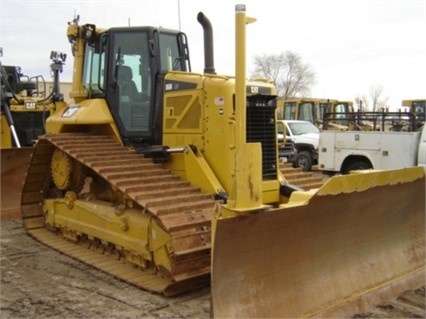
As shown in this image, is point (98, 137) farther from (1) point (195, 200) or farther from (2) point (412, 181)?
(2) point (412, 181)

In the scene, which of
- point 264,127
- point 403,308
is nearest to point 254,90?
point 264,127

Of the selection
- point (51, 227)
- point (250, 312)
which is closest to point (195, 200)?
point (250, 312)

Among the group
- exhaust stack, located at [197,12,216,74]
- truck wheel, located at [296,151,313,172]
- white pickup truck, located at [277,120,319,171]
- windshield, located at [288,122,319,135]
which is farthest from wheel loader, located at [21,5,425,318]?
windshield, located at [288,122,319,135]

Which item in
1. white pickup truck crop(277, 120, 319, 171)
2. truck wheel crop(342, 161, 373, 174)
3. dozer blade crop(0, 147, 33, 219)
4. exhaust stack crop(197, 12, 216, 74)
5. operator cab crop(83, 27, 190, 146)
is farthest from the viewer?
white pickup truck crop(277, 120, 319, 171)

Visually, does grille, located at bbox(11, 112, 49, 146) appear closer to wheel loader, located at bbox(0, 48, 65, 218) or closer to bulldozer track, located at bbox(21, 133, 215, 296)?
wheel loader, located at bbox(0, 48, 65, 218)

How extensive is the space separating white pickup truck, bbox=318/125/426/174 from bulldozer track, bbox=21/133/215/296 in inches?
278

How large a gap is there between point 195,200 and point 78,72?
299 centimetres

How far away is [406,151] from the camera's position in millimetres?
10977

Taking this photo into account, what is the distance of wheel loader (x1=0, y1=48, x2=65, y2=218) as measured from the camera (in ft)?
26.1

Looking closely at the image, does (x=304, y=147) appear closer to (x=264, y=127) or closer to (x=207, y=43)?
(x=207, y=43)

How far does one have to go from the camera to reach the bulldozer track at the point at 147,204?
459 centimetres

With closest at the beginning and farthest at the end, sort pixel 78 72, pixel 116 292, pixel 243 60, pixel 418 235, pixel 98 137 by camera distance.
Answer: pixel 243 60
pixel 116 292
pixel 418 235
pixel 98 137
pixel 78 72

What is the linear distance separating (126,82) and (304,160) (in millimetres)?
10545

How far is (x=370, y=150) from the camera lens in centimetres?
1171
